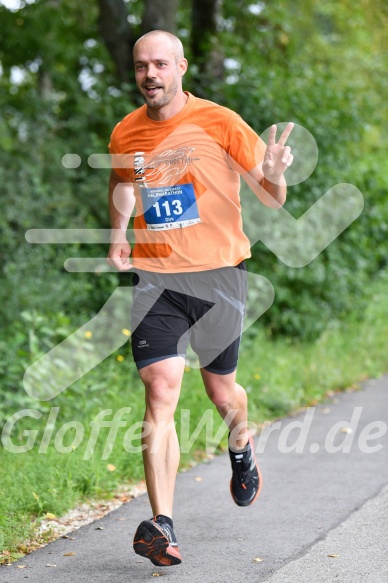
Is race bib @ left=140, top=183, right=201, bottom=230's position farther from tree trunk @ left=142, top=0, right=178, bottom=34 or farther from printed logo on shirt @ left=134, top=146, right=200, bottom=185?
tree trunk @ left=142, top=0, right=178, bottom=34

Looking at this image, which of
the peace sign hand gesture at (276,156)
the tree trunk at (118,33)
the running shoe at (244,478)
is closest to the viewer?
the peace sign hand gesture at (276,156)

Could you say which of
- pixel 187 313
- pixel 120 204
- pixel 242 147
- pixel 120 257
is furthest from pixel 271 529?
pixel 242 147

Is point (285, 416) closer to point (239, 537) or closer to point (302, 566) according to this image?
point (239, 537)

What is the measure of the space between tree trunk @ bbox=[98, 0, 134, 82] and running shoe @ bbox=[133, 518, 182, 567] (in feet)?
26.7

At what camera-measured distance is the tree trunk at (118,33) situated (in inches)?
457

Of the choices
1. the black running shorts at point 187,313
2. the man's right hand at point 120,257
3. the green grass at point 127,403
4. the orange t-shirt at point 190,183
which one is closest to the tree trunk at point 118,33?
the green grass at point 127,403

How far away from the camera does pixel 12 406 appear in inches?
277

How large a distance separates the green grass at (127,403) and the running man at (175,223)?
3.25ft

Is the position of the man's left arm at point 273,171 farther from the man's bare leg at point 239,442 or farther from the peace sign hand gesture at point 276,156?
the man's bare leg at point 239,442

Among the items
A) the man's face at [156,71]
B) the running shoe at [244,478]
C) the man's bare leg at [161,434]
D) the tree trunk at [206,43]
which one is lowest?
the running shoe at [244,478]

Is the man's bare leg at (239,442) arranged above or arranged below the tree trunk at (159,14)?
below

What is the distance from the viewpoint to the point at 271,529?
501 centimetres

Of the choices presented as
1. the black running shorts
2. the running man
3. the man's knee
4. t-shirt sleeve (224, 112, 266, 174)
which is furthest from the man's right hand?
t-shirt sleeve (224, 112, 266, 174)

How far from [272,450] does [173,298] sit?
248 cm
